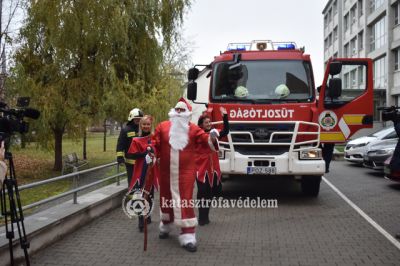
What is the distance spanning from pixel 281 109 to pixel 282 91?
427 millimetres

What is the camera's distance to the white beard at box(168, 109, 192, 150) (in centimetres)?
628

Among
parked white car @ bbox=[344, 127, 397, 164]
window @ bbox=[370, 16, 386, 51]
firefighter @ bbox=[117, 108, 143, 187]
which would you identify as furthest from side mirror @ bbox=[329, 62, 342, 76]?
window @ bbox=[370, 16, 386, 51]

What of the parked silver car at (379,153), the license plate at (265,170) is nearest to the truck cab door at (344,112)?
the license plate at (265,170)

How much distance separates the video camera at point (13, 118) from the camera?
4.32m

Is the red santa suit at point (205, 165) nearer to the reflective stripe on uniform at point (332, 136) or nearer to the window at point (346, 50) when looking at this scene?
the reflective stripe on uniform at point (332, 136)

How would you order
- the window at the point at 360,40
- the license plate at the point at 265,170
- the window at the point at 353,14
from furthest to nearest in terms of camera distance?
the window at the point at 353,14 < the window at the point at 360,40 < the license plate at the point at 265,170

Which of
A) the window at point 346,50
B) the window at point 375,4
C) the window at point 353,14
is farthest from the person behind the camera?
the window at point 346,50

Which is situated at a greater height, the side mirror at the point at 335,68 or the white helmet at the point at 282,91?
the side mirror at the point at 335,68

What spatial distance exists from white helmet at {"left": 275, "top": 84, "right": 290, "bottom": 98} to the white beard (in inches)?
139

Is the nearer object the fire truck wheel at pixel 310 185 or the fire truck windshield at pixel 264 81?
the fire truck windshield at pixel 264 81

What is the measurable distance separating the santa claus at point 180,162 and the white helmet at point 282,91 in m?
3.46

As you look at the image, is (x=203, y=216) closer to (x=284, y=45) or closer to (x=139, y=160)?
(x=139, y=160)

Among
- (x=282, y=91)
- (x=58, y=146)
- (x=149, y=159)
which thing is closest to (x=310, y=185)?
(x=282, y=91)

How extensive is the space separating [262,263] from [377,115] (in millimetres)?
32129
